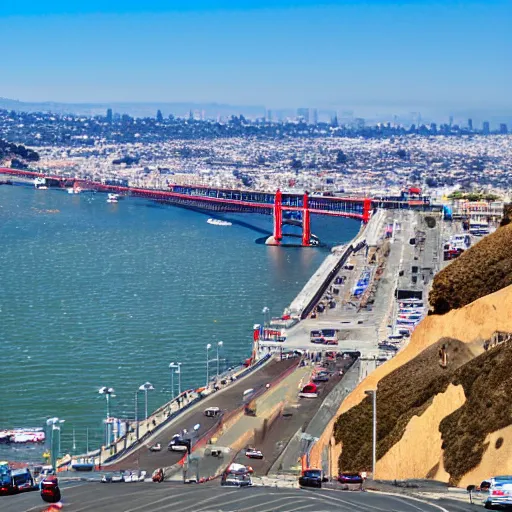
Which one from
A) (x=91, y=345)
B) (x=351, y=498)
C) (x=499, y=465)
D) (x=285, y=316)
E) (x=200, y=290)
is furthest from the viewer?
(x=200, y=290)

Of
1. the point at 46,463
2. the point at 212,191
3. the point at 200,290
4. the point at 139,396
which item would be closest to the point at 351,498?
the point at 46,463

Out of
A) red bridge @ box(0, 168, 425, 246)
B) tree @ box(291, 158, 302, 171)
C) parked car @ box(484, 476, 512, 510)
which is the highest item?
parked car @ box(484, 476, 512, 510)

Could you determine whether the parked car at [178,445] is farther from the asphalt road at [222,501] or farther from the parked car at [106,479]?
the asphalt road at [222,501]

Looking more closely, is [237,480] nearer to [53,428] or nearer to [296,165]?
[53,428]

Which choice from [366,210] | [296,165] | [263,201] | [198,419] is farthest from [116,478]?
[296,165]

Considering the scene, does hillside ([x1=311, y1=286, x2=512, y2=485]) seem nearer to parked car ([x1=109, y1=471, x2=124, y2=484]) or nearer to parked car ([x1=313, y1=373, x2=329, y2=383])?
parked car ([x1=109, y1=471, x2=124, y2=484])

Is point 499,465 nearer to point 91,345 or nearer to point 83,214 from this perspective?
point 91,345

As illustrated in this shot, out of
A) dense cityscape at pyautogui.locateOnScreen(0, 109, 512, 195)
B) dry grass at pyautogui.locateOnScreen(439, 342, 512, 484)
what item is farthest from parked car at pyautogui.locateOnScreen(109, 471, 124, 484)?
dense cityscape at pyautogui.locateOnScreen(0, 109, 512, 195)
